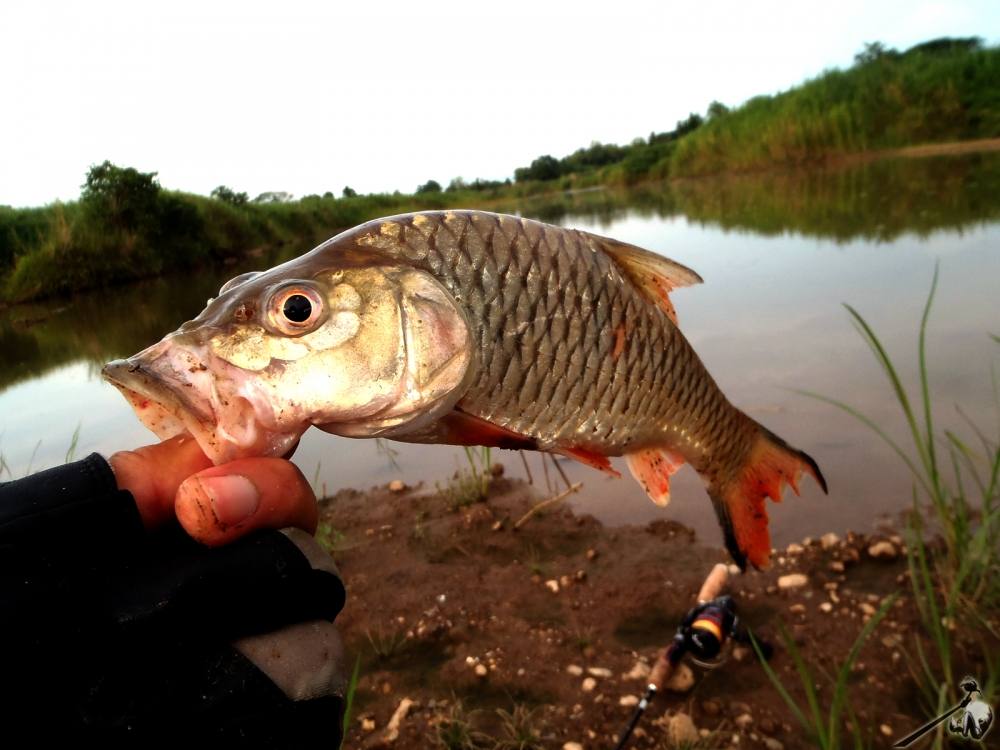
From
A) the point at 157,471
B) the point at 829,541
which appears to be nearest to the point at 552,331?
the point at 157,471

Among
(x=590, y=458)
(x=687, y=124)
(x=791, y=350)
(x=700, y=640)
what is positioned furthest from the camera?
(x=687, y=124)

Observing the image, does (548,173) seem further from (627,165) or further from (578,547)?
(578,547)

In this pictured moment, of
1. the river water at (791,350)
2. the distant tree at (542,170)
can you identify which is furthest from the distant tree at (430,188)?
the river water at (791,350)

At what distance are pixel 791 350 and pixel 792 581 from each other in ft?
8.83

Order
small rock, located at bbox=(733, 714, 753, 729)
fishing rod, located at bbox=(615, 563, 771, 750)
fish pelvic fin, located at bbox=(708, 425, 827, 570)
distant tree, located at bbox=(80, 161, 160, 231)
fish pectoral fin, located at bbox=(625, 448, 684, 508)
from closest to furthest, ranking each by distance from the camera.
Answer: fish pectoral fin, located at bbox=(625, 448, 684, 508) < fish pelvic fin, located at bbox=(708, 425, 827, 570) < small rock, located at bbox=(733, 714, 753, 729) < fishing rod, located at bbox=(615, 563, 771, 750) < distant tree, located at bbox=(80, 161, 160, 231)

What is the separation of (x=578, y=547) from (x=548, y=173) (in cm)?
5671

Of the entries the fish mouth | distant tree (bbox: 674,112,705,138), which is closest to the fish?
the fish mouth

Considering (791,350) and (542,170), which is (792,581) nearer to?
(791,350)

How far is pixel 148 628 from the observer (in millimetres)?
951

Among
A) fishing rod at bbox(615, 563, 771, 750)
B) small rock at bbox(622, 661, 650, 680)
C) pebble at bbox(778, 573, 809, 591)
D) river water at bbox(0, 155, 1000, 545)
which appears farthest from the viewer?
river water at bbox(0, 155, 1000, 545)

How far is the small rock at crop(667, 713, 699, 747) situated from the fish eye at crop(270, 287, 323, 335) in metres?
1.63

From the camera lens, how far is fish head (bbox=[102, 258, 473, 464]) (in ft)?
3.34

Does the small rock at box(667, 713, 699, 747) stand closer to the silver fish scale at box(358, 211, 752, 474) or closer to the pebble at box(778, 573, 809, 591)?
the pebble at box(778, 573, 809, 591)

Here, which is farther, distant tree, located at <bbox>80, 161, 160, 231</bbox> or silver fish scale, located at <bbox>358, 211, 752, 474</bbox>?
distant tree, located at <bbox>80, 161, 160, 231</bbox>
